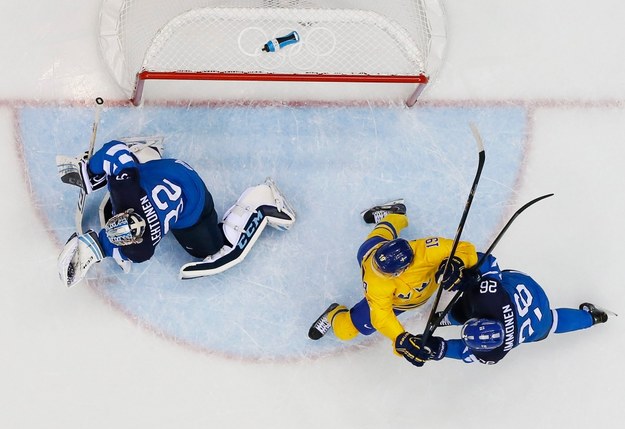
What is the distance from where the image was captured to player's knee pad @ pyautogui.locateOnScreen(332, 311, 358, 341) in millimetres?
4008

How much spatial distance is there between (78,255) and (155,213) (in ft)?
1.72

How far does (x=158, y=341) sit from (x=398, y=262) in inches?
62.9

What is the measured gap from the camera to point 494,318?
11.4ft

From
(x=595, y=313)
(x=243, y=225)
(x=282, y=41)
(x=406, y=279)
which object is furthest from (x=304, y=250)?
(x=595, y=313)

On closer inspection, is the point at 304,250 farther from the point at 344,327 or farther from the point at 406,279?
the point at 406,279

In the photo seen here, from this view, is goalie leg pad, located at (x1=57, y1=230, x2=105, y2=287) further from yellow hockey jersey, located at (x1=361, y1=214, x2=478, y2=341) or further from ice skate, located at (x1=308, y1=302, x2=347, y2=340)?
yellow hockey jersey, located at (x1=361, y1=214, x2=478, y2=341)

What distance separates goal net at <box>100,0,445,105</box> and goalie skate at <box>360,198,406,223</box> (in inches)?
25.0

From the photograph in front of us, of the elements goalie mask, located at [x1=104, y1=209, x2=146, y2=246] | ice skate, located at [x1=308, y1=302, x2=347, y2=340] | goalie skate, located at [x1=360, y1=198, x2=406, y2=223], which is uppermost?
goalie mask, located at [x1=104, y1=209, x2=146, y2=246]

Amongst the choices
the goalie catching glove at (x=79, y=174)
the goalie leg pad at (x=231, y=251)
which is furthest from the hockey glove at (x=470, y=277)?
the goalie catching glove at (x=79, y=174)

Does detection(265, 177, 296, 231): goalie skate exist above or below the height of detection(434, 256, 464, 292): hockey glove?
below

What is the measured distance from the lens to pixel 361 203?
4.32m

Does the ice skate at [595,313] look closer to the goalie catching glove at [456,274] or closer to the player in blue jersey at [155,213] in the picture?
the goalie catching glove at [456,274]

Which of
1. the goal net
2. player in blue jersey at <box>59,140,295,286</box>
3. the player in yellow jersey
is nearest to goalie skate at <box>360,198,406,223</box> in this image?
the player in yellow jersey

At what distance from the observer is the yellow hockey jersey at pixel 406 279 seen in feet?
11.5
